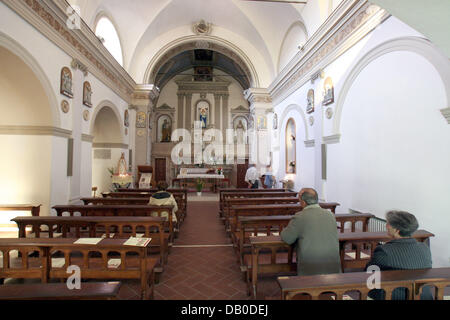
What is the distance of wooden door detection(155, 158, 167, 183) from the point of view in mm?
15328

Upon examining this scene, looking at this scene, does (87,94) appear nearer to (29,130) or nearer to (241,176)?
(29,130)

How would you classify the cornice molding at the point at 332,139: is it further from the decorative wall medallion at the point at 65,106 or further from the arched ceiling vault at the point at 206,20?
the decorative wall medallion at the point at 65,106

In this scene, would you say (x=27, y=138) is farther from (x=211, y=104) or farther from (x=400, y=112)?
(x=211, y=104)

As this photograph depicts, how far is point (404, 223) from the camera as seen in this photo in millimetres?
1777

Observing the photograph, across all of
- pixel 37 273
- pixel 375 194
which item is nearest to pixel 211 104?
pixel 375 194

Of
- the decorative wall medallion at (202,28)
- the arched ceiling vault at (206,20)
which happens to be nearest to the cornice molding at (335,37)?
the arched ceiling vault at (206,20)

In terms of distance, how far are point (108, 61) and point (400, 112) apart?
28.5 feet

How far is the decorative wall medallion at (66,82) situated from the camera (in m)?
5.82

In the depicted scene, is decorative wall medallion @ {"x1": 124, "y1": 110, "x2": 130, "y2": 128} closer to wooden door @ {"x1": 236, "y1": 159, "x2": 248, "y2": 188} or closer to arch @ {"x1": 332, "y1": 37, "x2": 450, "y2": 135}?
wooden door @ {"x1": 236, "y1": 159, "x2": 248, "y2": 188}

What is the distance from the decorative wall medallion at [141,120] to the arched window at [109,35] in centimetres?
263

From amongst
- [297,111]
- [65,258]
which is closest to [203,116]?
[297,111]

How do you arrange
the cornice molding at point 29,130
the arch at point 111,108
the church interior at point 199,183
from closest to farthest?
1. the church interior at point 199,183
2. the cornice molding at point 29,130
3. the arch at point 111,108

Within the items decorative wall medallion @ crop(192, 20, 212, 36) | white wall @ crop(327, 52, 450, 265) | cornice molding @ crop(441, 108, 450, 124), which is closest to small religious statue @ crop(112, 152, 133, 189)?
decorative wall medallion @ crop(192, 20, 212, 36)

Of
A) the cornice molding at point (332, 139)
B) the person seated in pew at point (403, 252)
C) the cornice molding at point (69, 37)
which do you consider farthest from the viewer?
the cornice molding at point (332, 139)
